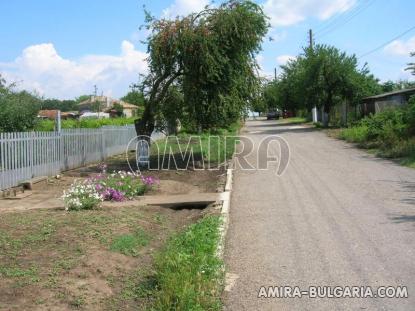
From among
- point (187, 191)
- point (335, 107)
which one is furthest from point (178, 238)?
point (335, 107)

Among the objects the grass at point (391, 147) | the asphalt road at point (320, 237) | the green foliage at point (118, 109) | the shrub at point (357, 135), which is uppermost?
the green foliage at point (118, 109)

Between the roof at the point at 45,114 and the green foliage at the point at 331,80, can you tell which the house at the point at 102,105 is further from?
the green foliage at the point at 331,80

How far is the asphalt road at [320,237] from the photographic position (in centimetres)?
571

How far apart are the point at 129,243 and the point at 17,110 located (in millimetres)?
12788

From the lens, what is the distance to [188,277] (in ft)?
17.9

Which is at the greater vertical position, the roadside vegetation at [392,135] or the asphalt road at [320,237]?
the roadside vegetation at [392,135]

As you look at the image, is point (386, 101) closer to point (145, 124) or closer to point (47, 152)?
point (145, 124)

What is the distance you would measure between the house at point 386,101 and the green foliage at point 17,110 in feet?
62.7

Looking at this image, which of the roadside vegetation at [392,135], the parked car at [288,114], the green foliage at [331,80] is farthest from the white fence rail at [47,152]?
the parked car at [288,114]

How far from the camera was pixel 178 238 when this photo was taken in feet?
25.2

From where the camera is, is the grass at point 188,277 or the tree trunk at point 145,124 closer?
the grass at point 188,277

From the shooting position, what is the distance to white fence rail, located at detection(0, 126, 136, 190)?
44.4 ft

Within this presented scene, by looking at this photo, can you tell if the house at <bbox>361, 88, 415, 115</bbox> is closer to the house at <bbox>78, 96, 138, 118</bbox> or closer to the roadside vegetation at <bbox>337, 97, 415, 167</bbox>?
the roadside vegetation at <bbox>337, 97, 415, 167</bbox>

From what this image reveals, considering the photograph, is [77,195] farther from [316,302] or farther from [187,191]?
[316,302]
